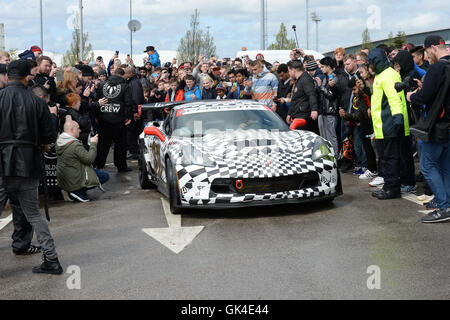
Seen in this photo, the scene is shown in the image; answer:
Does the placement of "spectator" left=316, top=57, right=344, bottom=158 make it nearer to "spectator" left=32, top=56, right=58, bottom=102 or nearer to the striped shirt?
the striped shirt

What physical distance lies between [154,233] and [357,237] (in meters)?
2.28

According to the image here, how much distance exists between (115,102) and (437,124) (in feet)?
24.6

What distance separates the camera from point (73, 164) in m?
9.88

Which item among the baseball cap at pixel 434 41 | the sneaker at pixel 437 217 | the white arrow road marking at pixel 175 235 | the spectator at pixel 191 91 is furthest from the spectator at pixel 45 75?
the sneaker at pixel 437 217

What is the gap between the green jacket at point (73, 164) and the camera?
9.84 meters

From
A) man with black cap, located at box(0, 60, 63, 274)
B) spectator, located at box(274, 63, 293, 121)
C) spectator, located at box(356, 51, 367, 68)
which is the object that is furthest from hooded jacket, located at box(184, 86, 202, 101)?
man with black cap, located at box(0, 60, 63, 274)

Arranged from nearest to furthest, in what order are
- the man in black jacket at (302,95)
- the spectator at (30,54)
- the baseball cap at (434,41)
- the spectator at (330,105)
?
the baseball cap at (434,41), the man in black jacket at (302,95), the spectator at (330,105), the spectator at (30,54)

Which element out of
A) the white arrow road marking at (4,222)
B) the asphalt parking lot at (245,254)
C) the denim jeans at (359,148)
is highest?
the denim jeans at (359,148)

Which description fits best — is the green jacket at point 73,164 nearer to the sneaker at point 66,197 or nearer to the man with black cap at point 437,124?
the sneaker at point 66,197

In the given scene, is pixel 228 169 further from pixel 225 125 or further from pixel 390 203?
pixel 390 203

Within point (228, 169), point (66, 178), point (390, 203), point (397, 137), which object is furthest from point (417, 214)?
point (66, 178)

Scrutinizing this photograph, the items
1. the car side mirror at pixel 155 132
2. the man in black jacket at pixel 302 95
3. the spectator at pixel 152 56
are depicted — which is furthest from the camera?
the spectator at pixel 152 56

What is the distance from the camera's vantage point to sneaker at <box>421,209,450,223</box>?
7270 mm

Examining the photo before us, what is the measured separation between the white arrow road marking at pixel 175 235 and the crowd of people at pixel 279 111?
1329 mm
